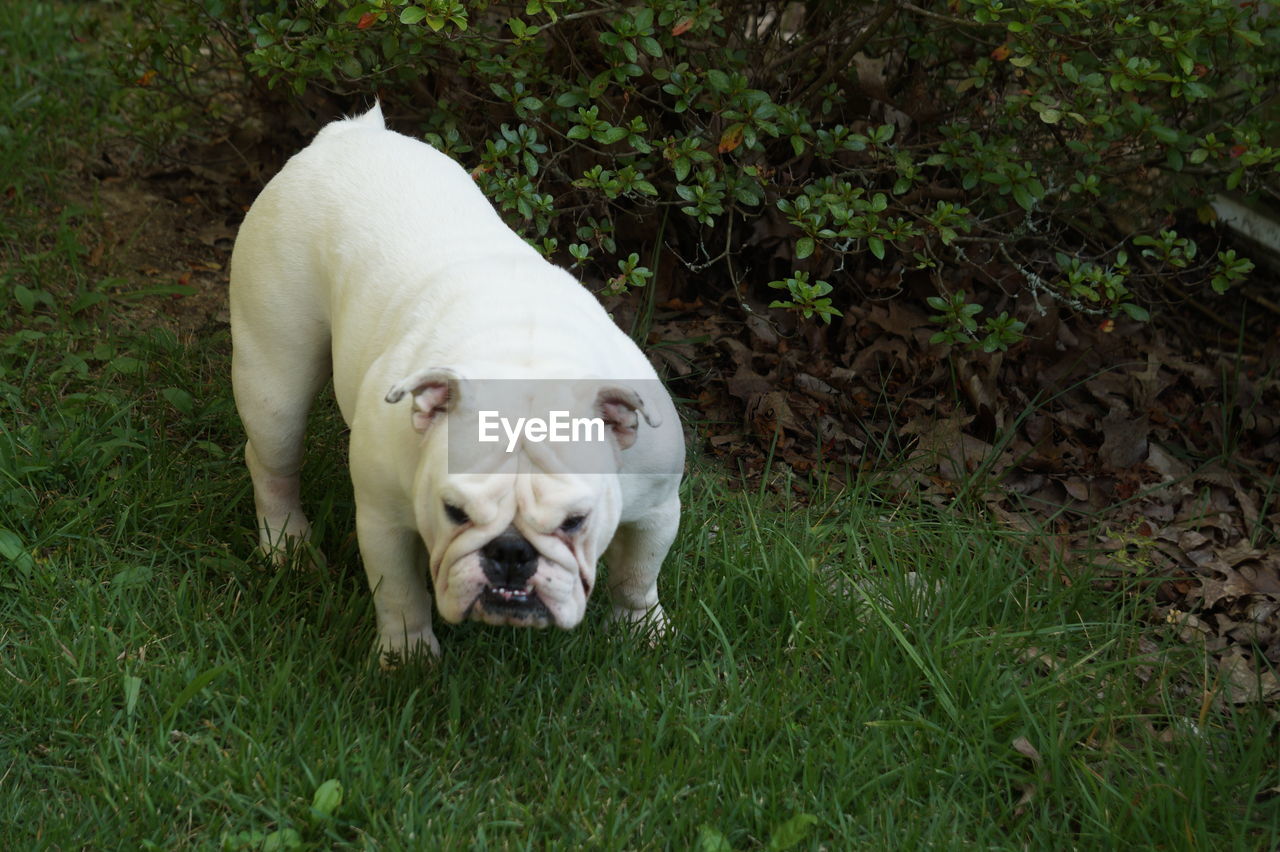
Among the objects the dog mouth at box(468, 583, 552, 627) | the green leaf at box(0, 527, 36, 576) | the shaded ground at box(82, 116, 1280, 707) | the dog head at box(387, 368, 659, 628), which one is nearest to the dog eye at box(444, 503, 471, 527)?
the dog head at box(387, 368, 659, 628)

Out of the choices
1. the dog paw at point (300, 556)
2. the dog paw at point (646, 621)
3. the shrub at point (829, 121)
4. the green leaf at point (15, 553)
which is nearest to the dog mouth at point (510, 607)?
the dog paw at point (646, 621)

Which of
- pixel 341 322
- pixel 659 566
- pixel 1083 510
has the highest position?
pixel 341 322

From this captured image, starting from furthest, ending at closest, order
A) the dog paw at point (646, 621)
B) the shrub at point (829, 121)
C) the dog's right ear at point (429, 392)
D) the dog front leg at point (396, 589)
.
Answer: the shrub at point (829, 121)
the dog paw at point (646, 621)
the dog front leg at point (396, 589)
the dog's right ear at point (429, 392)

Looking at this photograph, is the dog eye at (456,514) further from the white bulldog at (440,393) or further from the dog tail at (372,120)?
the dog tail at (372,120)

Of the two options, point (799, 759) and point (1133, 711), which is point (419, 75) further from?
point (1133, 711)

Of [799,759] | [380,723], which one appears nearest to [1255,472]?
[799,759]

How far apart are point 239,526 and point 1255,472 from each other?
3.59 meters

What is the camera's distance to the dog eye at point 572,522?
2.80m

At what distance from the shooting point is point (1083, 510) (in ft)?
14.3

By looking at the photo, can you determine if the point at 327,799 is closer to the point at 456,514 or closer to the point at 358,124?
the point at 456,514

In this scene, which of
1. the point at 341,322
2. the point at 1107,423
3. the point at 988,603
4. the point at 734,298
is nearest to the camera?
the point at 341,322

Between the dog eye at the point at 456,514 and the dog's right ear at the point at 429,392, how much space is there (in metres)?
0.20

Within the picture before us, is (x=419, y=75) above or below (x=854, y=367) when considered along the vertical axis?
above

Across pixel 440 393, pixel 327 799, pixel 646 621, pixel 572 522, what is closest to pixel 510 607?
pixel 572 522
